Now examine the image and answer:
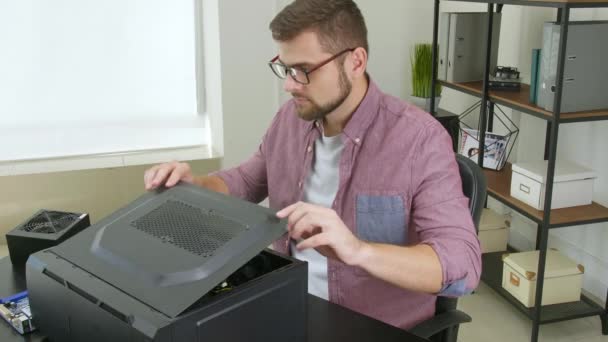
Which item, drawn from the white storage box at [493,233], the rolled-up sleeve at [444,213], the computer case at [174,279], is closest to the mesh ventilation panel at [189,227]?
the computer case at [174,279]

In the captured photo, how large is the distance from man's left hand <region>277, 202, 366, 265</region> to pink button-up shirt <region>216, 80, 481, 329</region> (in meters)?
0.24

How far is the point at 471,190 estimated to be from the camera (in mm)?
1357

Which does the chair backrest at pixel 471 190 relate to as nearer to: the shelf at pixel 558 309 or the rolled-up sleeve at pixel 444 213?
the rolled-up sleeve at pixel 444 213

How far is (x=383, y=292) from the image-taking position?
4.57 ft

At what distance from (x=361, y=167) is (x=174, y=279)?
0.65m

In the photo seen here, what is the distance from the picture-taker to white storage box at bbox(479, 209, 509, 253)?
2.97m

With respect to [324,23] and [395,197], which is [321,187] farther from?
[324,23]

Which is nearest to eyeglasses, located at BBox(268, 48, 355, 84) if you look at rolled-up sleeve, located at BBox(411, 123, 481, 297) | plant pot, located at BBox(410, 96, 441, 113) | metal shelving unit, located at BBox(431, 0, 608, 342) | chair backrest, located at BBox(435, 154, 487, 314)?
rolled-up sleeve, located at BBox(411, 123, 481, 297)

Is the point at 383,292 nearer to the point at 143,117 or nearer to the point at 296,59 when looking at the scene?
the point at 296,59

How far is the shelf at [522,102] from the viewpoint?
7.03 feet

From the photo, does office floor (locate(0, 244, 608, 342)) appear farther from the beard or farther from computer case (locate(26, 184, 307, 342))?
computer case (locate(26, 184, 307, 342))

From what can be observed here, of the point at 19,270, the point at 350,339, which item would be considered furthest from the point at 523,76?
the point at 19,270

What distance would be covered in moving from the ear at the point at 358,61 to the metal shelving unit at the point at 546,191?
0.92 metres

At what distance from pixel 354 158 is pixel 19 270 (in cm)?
78
